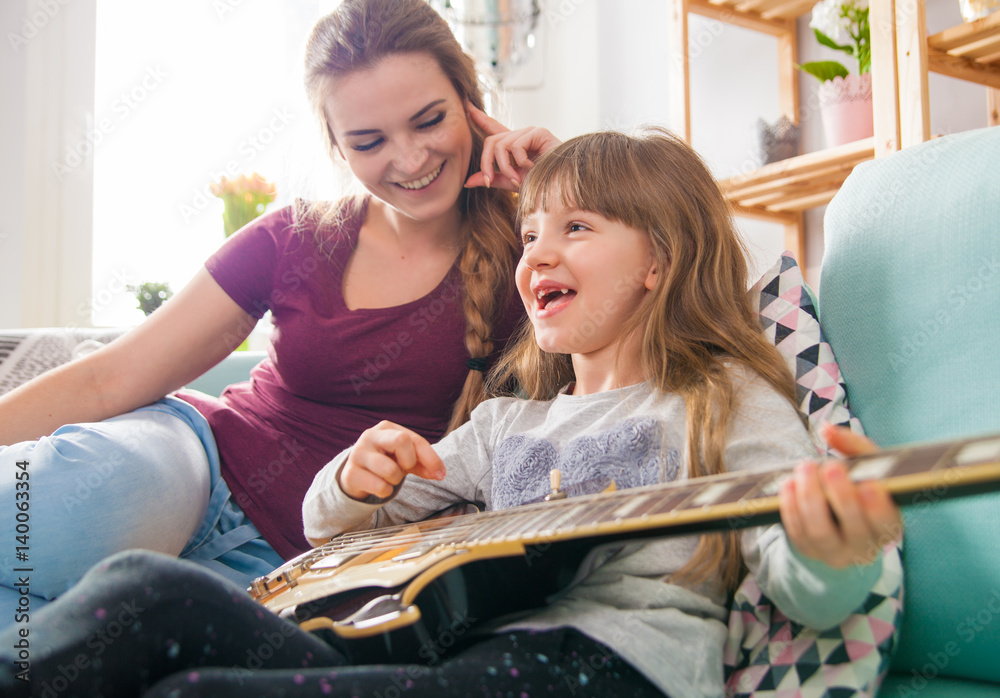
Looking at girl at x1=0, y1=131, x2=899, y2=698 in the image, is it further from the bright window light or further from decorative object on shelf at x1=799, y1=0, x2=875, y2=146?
the bright window light

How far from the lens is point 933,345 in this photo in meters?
0.76

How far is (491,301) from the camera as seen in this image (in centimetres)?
114

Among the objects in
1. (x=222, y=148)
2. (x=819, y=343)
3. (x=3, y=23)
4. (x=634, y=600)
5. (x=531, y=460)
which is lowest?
(x=634, y=600)

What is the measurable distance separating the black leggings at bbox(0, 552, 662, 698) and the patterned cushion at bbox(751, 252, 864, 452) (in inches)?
15.1

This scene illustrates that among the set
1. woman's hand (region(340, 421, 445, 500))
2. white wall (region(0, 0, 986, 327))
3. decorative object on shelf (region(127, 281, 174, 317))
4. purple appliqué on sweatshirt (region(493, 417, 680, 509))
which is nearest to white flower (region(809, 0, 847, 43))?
white wall (region(0, 0, 986, 327))

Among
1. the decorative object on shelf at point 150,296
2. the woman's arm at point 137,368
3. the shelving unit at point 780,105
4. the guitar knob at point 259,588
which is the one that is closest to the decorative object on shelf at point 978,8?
the shelving unit at point 780,105

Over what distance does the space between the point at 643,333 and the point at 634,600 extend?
33cm

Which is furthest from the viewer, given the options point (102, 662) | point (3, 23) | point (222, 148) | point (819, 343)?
point (222, 148)

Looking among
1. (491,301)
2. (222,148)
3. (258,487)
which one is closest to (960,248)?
(491,301)

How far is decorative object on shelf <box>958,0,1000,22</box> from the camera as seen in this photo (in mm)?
1395

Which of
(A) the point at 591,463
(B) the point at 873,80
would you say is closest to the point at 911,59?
(B) the point at 873,80

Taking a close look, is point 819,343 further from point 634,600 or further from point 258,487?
point 258,487

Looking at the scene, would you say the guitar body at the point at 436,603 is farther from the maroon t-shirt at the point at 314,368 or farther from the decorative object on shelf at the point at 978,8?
the decorative object on shelf at the point at 978,8

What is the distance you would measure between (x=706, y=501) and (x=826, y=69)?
62.5 inches
